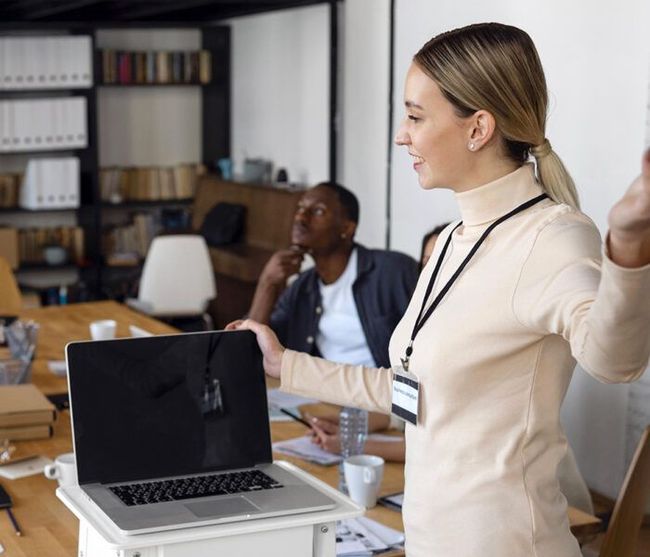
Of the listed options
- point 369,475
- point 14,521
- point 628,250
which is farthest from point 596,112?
point 628,250

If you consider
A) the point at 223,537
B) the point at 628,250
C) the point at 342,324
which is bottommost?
the point at 342,324

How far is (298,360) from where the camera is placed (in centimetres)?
188

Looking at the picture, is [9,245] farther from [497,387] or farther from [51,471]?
[497,387]

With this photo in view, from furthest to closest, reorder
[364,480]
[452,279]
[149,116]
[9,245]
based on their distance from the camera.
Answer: [149,116]
[9,245]
[364,480]
[452,279]

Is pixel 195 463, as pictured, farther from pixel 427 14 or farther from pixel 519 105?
pixel 427 14

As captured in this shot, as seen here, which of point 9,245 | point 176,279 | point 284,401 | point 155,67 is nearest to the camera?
point 284,401

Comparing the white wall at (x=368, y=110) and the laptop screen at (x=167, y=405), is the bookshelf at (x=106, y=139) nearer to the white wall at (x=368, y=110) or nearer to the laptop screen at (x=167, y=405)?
the white wall at (x=368, y=110)

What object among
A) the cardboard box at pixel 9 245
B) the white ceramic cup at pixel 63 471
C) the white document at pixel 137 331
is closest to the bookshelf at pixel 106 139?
the cardboard box at pixel 9 245

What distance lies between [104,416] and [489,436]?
617 millimetres

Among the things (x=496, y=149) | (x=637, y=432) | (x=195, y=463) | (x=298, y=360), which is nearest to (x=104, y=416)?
(x=195, y=463)

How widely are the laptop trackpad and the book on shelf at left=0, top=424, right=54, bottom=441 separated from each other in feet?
4.30

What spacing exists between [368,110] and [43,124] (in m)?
2.92

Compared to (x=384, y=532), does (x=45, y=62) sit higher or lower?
higher

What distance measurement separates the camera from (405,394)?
1.68 m
